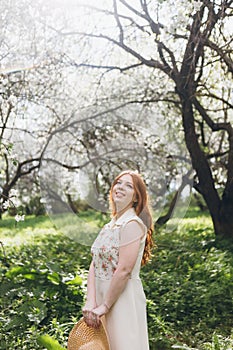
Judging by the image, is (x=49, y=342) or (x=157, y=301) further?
(x=157, y=301)

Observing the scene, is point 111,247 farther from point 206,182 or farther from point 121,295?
point 206,182

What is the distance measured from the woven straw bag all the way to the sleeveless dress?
8 cm

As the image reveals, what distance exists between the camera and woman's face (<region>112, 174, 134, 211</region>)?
3410mm

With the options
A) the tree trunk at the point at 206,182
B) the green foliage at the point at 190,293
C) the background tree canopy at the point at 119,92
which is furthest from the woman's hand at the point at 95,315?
the tree trunk at the point at 206,182

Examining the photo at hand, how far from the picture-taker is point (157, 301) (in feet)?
19.4

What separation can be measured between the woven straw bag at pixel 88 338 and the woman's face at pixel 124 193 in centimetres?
61

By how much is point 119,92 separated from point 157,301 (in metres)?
5.06

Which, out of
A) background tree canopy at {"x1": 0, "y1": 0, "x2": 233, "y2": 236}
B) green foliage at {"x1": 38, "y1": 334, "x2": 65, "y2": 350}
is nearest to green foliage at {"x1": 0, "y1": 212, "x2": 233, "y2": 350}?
green foliage at {"x1": 38, "y1": 334, "x2": 65, "y2": 350}

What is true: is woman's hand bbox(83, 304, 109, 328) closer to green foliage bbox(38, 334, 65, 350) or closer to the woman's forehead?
the woman's forehead

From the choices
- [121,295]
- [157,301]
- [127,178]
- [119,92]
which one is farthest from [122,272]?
[119,92]

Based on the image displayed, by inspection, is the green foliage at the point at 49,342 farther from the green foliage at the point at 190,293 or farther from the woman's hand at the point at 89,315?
the green foliage at the point at 190,293

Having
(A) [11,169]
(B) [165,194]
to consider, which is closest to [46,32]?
(B) [165,194]

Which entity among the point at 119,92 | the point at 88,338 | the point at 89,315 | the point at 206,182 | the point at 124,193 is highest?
the point at 119,92

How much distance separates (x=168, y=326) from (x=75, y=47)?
180 inches
